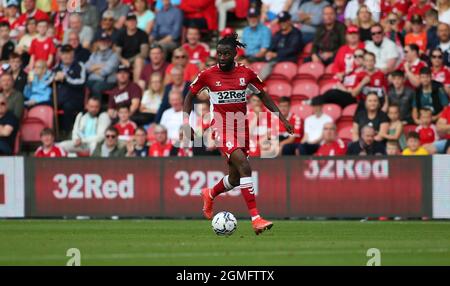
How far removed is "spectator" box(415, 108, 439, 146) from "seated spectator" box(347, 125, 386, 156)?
815mm

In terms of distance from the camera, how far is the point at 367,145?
2053 centimetres

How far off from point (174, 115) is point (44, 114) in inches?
118

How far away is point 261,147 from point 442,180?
3362mm

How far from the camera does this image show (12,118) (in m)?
23.0

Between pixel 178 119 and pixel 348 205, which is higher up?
pixel 178 119

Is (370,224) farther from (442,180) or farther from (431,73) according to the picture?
(431,73)

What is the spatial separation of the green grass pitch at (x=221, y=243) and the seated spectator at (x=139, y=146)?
2.44 metres

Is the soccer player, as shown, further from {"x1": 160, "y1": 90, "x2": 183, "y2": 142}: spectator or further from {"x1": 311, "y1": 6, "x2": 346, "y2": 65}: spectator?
{"x1": 311, "y1": 6, "x2": 346, "y2": 65}: spectator

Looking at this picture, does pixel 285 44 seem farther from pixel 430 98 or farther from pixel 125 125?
pixel 125 125

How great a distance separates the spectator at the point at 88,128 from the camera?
2250 centimetres

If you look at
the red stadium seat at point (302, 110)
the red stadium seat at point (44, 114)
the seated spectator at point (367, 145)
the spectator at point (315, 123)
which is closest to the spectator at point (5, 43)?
the red stadium seat at point (44, 114)

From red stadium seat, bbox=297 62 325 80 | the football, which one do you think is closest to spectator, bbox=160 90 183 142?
red stadium seat, bbox=297 62 325 80

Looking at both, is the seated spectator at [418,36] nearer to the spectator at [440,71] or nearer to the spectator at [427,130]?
the spectator at [440,71]

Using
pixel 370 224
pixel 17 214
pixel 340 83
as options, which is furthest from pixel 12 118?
pixel 370 224
